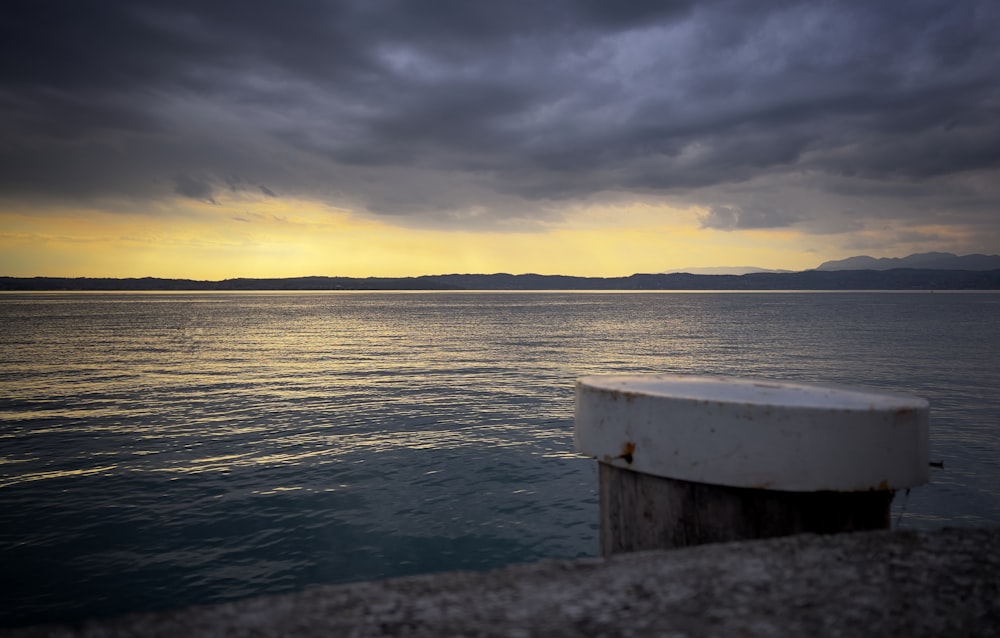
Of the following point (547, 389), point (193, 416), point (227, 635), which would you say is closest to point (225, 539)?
point (227, 635)

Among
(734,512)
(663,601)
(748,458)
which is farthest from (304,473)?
(663,601)

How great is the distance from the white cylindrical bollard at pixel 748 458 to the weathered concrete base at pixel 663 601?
0.46m

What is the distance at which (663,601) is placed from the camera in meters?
1.81

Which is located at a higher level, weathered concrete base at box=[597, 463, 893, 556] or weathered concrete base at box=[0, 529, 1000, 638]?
weathered concrete base at box=[0, 529, 1000, 638]

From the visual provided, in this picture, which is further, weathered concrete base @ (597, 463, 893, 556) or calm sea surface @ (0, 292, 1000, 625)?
calm sea surface @ (0, 292, 1000, 625)

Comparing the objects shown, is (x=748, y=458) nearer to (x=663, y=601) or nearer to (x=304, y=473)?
(x=663, y=601)

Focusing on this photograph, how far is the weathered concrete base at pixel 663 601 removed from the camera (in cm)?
166

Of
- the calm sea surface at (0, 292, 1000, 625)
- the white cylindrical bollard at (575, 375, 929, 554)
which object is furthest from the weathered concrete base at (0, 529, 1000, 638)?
the calm sea surface at (0, 292, 1000, 625)

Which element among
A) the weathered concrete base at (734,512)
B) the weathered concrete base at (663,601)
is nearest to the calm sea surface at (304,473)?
the weathered concrete base at (734,512)

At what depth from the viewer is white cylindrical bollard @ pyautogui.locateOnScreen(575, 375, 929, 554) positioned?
2592 millimetres

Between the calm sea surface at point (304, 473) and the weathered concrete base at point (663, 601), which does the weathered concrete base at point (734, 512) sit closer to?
the weathered concrete base at point (663, 601)

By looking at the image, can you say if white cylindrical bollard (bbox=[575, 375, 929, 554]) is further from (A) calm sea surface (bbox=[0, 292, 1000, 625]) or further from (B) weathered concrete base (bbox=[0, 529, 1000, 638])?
(A) calm sea surface (bbox=[0, 292, 1000, 625])

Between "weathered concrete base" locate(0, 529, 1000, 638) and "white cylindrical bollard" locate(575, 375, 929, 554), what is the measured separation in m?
0.46

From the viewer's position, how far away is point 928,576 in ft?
6.49
